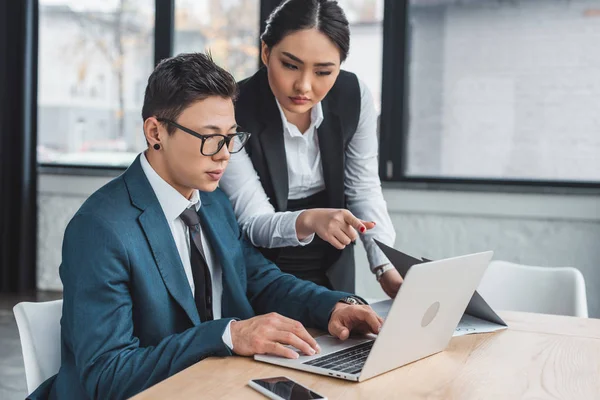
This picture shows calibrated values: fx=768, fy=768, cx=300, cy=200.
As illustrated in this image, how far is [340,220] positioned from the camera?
64.9 inches

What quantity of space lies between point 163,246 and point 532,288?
1.51 m

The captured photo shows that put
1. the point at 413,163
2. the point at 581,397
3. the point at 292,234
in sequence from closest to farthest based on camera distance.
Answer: the point at 581,397, the point at 292,234, the point at 413,163

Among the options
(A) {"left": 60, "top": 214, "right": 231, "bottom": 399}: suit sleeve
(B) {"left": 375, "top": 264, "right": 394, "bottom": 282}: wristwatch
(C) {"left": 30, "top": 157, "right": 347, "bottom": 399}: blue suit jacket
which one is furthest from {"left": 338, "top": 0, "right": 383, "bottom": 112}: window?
(A) {"left": 60, "top": 214, "right": 231, "bottom": 399}: suit sleeve

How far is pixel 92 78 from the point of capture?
5375 millimetres

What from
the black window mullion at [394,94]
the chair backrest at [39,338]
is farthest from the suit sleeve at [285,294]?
the black window mullion at [394,94]

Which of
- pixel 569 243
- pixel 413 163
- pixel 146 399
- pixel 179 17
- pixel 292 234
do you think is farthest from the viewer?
pixel 179 17

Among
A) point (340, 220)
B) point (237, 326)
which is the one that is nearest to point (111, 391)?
point (237, 326)

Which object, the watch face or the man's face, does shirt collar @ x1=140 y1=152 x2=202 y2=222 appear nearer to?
the man's face

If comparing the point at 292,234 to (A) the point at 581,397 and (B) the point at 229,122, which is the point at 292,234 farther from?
(A) the point at 581,397

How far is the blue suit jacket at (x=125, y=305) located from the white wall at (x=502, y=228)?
9.09ft

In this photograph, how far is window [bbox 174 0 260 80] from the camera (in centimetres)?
492

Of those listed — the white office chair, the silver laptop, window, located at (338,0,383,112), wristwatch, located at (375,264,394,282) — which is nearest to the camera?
the silver laptop

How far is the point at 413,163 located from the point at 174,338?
328 centimetres

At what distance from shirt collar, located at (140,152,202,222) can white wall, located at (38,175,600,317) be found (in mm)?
2875
